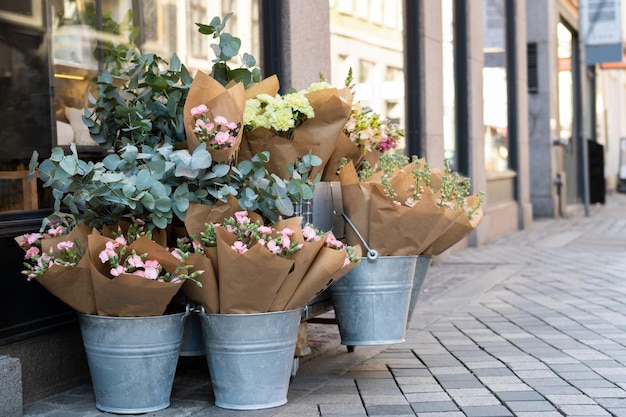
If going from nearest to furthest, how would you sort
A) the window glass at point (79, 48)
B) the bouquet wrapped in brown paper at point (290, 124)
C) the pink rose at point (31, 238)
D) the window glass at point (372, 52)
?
1. the pink rose at point (31, 238)
2. the bouquet wrapped in brown paper at point (290, 124)
3. the window glass at point (79, 48)
4. the window glass at point (372, 52)

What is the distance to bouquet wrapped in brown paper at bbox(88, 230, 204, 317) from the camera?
4.39 metres

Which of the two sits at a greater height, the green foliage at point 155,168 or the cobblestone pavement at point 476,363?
the green foliage at point 155,168

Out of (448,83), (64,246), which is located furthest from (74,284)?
(448,83)

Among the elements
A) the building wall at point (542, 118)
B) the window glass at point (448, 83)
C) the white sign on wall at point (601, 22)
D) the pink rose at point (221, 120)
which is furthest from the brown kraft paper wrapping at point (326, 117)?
the white sign on wall at point (601, 22)

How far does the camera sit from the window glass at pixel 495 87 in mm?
14781

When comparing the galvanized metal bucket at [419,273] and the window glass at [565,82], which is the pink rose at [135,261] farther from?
the window glass at [565,82]

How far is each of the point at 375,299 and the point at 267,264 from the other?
1054mm

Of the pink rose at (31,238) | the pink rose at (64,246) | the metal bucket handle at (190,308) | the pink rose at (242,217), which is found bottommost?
the metal bucket handle at (190,308)

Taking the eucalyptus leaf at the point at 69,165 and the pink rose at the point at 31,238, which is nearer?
the eucalyptus leaf at the point at 69,165

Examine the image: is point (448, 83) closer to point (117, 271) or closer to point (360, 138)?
point (360, 138)

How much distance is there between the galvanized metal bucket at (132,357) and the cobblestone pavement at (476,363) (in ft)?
0.35

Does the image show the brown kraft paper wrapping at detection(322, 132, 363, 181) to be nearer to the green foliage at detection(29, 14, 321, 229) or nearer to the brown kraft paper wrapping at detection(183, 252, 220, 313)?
the green foliage at detection(29, 14, 321, 229)

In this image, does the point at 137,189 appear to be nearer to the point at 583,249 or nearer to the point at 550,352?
the point at 550,352

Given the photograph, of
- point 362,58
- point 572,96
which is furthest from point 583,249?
point 572,96
